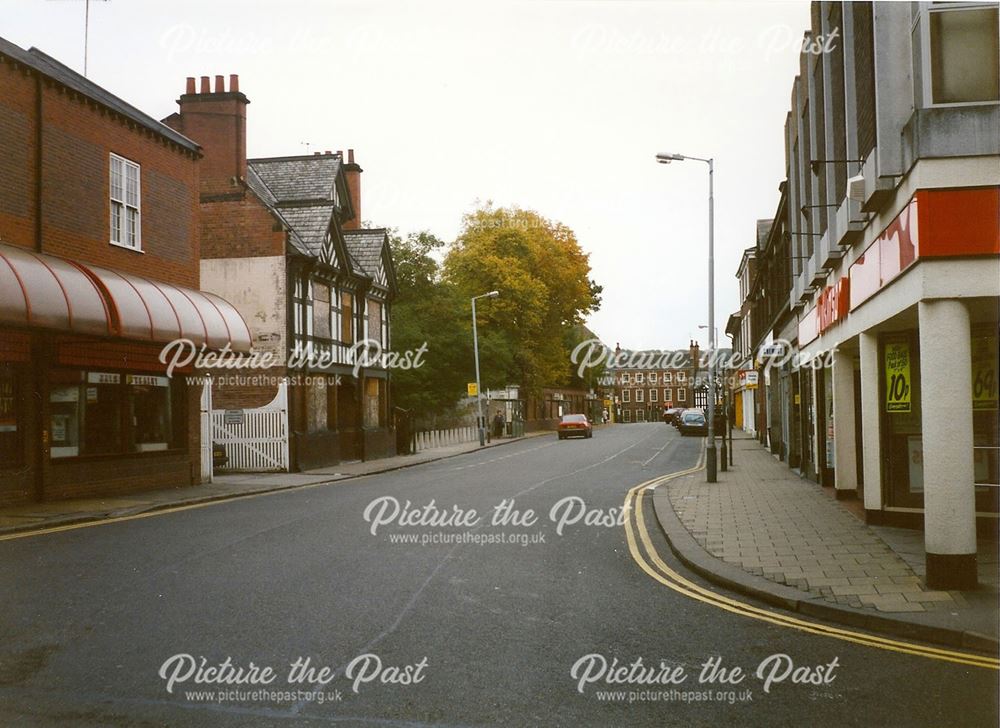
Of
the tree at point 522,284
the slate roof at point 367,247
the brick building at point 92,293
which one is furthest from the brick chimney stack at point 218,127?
the tree at point 522,284

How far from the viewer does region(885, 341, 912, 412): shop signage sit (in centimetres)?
1188

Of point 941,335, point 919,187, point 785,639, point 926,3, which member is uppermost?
point 926,3

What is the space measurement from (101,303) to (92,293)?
0.24 meters

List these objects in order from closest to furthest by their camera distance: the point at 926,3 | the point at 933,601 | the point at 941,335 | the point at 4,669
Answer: the point at 4,669
the point at 933,601
the point at 941,335
the point at 926,3

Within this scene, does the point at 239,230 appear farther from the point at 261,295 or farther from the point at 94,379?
the point at 94,379

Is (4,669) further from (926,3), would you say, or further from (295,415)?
(295,415)

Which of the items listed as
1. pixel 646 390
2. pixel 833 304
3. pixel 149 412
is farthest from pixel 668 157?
pixel 646 390

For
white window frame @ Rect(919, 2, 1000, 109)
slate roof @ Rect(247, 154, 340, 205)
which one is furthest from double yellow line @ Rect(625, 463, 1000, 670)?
slate roof @ Rect(247, 154, 340, 205)

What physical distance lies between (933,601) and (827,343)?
30.4ft

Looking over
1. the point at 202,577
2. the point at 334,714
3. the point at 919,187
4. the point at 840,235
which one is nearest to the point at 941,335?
the point at 919,187

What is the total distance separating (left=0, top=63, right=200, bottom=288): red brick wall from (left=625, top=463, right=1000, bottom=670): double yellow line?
11.9 meters

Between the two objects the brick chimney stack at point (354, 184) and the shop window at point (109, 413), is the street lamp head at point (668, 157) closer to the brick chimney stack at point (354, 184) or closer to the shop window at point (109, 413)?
the shop window at point (109, 413)

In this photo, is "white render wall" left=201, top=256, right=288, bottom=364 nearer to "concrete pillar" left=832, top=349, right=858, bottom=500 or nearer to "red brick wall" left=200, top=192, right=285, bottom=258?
"red brick wall" left=200, top=192, right=285, bottom=258

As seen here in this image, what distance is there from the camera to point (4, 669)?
587 cm
